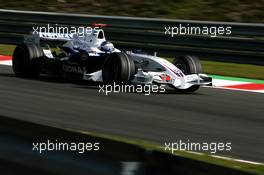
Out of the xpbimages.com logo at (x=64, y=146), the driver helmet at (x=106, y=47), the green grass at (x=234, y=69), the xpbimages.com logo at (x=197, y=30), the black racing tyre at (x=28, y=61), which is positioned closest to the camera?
the xpbimages.com logo at (x=64, y=146)

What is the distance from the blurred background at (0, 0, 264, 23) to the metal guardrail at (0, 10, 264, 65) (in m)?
3.58

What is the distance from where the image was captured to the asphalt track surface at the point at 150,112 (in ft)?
23.4

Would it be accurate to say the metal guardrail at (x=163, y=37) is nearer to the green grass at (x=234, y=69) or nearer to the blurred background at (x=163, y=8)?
the green grass at (x=234, y=69)

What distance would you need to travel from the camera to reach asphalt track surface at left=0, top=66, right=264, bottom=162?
7.15 meters

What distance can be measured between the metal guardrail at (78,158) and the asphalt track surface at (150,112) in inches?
103

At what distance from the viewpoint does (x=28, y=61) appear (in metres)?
11.7

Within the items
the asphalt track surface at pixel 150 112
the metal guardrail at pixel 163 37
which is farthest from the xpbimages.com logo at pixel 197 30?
the asphalt track surface at pixel 150 112

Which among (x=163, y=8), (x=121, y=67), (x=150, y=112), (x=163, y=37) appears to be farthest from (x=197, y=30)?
(x=150, y=112)

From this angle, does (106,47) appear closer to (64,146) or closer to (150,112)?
(150,112)

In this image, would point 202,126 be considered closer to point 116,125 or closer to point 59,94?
point 116,125

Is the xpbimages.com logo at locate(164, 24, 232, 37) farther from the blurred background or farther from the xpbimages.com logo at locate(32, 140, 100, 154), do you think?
the xpbimages.com logo at locate(32, 140, 100, 154)

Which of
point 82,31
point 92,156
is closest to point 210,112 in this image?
point 82,31

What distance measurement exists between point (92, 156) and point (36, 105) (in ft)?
17.3

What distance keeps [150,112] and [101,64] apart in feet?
9.20
